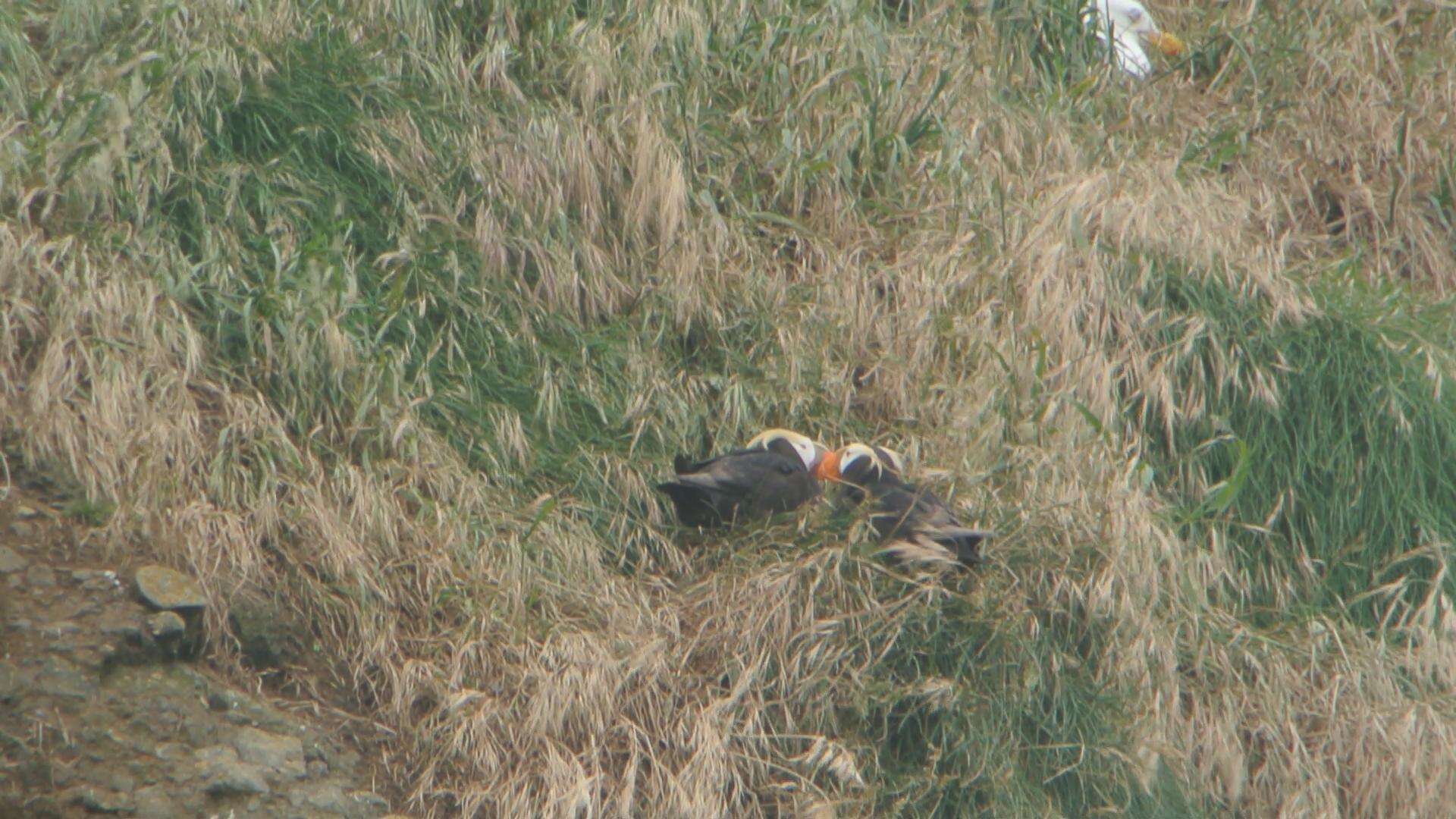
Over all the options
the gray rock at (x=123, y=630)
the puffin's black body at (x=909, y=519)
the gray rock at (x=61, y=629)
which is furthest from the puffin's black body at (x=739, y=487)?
the gray rock at (x=61, y=629)

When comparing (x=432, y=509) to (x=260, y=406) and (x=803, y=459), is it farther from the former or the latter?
(x=803, y=459)

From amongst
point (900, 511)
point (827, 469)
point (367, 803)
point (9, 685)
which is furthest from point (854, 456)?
point (9, 685)

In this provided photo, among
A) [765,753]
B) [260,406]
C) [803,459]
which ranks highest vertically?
[260,406]

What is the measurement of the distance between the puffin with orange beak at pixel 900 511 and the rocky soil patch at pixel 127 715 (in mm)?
1156

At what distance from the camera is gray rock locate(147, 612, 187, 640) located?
299 centimetres

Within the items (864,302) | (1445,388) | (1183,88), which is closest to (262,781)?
(864,302)

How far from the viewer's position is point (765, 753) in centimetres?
313

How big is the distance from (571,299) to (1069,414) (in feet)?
4.13

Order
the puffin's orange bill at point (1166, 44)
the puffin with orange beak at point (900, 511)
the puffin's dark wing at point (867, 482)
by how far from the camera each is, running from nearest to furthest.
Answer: the puffin with orange beak at point (900, 511) < the puffin's dark wing at point (867, 482) < the puffin's orange bill at point (1166, 44)

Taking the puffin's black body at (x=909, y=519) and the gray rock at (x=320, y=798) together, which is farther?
the puffin's black body at (x=909, y=519)

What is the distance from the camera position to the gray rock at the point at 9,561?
302 centimetres

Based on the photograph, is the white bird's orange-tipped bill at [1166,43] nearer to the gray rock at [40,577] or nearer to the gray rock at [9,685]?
the gray rock at [40,577]

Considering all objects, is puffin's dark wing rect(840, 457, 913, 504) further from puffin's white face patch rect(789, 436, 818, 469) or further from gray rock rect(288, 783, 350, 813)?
gray rock rect(288, 783, 350, 813)

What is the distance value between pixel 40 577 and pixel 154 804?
552 millimetres
